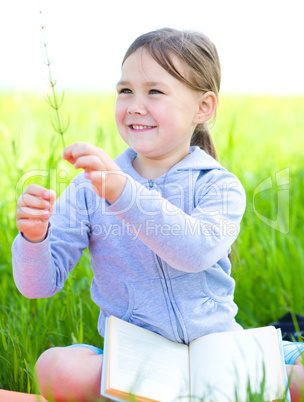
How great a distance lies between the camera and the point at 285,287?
2207 millimetres

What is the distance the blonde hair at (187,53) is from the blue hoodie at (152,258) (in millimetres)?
211

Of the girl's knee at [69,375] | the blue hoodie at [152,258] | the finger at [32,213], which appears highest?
the finger at [32,213]

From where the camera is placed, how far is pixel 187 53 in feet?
5.12

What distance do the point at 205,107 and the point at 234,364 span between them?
77 cm

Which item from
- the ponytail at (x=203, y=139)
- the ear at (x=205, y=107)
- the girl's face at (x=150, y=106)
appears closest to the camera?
the girl's face at (x=150, y=106)

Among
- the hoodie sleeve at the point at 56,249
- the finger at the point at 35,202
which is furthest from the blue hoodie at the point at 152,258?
the finger at the point at 35,202

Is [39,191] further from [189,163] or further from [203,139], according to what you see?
[203,139]

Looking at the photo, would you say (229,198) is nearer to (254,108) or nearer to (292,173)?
(292,173)

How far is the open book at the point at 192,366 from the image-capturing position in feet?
4.06

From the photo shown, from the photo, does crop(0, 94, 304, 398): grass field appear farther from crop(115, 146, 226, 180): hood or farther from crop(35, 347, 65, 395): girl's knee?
crop(115, 146, 226, 180): hood

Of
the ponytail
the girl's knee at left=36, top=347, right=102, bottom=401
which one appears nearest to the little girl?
the girl's knee at left=36, top=347, right=102, bottom=401

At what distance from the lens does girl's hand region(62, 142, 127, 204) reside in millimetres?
1186

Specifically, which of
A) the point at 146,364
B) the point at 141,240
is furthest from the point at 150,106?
the point at 146,364

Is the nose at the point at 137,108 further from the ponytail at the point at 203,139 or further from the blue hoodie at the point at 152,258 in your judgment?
the ponytail at the point at 203,139
